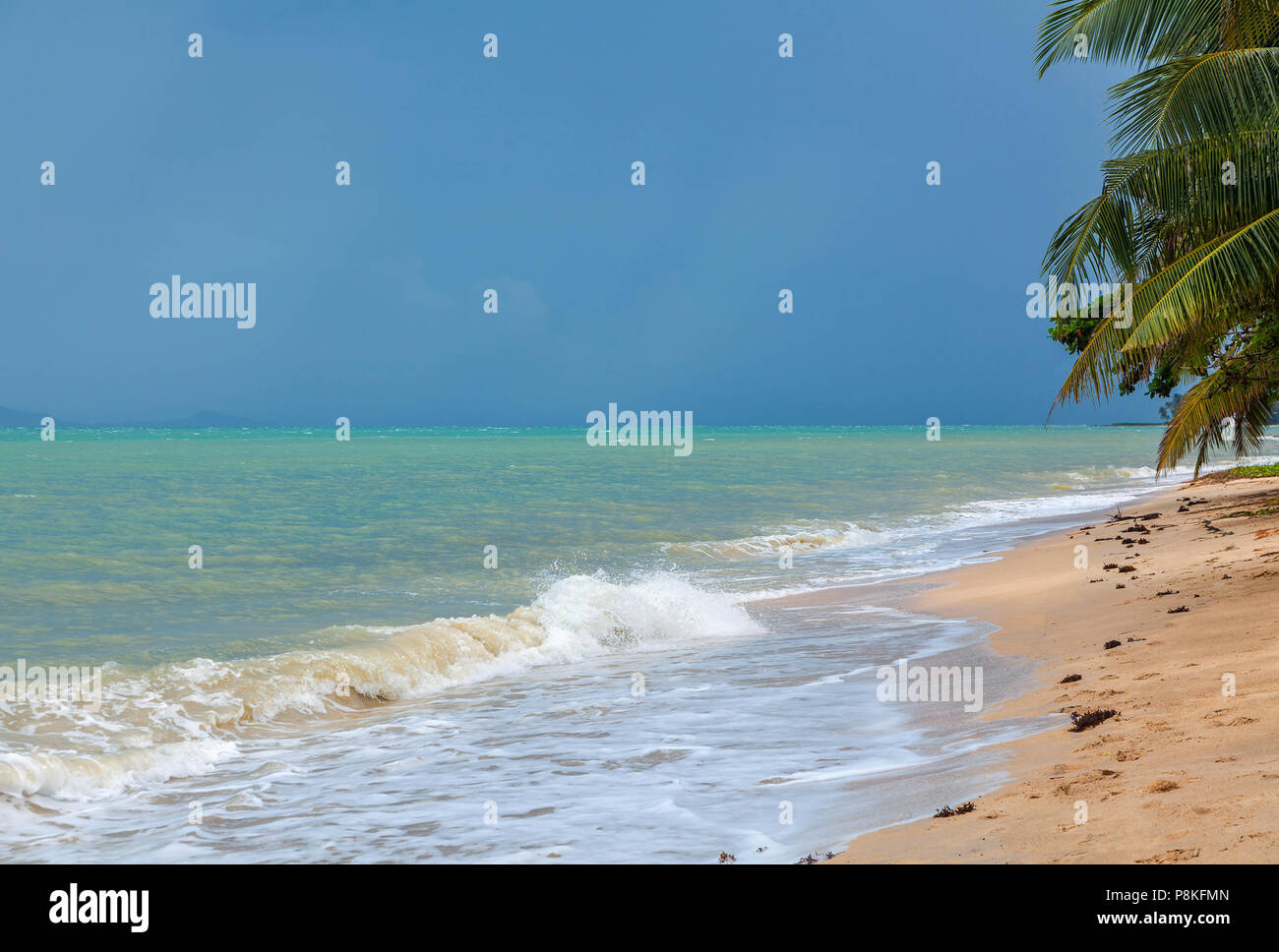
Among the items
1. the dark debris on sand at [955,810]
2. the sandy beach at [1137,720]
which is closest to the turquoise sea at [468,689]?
the dark debris on sand at [955,810]

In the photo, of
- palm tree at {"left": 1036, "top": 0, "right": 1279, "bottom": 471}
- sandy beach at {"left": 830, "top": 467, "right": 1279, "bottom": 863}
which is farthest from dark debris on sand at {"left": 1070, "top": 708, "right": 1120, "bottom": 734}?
palm tree at {"left": 1036, "top": 0, "right": 1279, "bottom": 471}

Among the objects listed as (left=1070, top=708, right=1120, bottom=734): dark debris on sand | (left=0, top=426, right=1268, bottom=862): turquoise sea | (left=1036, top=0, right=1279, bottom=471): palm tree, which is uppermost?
(left=1036, top=0, right=1279, bottom=471): palm tree

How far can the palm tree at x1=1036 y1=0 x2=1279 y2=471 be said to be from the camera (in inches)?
408

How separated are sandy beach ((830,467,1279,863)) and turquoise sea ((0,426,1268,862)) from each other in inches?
22.8

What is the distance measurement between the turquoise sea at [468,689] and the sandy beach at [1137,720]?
1.90 ft

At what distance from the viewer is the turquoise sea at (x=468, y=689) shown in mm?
6375

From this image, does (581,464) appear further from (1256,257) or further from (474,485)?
(1256,257)

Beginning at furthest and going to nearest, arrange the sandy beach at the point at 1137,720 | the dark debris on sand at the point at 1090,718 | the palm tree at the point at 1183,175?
the palm tree at the point at 1183,175 → the dark debris on sand at the point at 1090,718 → the sandy beach at the point at 1137,720

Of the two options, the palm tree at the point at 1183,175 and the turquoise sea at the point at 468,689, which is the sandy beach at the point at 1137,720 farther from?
the palm tree at the point at 1183,175

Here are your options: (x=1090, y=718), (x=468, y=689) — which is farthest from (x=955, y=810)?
(x=468, y=689)

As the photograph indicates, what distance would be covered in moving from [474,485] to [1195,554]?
34.0 metres

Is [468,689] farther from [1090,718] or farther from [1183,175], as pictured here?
[1183,175]

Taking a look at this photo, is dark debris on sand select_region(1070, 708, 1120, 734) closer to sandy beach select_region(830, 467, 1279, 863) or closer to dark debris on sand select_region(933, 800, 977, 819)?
sandy beach select_region(830, 467, 1279, 863)
